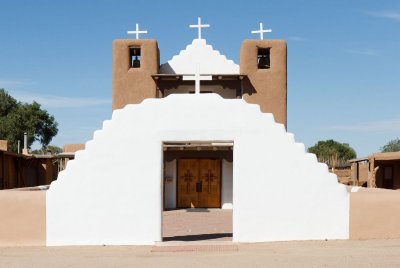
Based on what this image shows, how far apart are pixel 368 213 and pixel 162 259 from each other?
5114mm

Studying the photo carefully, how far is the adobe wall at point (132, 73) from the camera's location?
22.6 meters

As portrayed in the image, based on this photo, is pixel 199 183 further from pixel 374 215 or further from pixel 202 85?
pixel 374 215

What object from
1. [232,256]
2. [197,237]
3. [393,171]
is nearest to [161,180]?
[197,237]

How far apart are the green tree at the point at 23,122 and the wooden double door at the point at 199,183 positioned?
36203 mm

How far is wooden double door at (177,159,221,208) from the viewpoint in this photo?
21.6m

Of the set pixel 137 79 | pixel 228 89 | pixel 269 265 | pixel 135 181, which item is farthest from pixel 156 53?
pixel 269 265

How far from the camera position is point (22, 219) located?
11609 millimetres

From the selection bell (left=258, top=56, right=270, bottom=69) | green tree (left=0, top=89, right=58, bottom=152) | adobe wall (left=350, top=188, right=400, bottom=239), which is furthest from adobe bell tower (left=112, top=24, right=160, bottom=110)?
green tree (left=0, top=89, right=58, bottom=152)

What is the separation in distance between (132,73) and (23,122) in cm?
3706

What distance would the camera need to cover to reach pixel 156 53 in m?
22.9

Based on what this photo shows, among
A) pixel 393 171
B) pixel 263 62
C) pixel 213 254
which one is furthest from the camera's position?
pixel 393 171

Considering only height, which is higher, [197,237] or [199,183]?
[199,183]

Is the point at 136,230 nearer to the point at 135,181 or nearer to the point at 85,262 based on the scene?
the point at 135,181

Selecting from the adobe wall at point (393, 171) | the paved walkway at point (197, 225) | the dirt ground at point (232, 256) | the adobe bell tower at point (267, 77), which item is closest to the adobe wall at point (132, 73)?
the adobe bell tower at point (267, 77)
